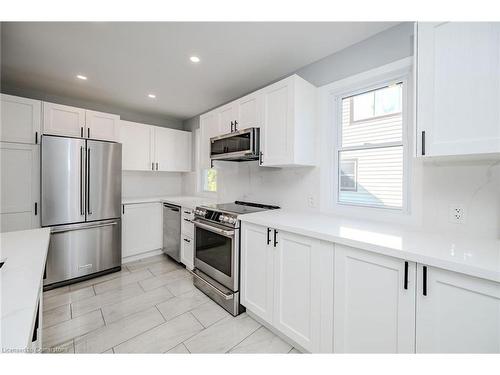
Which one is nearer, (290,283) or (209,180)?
(290,283)

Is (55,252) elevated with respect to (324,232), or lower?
lower

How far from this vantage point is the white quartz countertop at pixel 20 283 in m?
0.58

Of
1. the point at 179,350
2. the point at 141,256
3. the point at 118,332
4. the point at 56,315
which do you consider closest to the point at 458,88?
the point at 179,350

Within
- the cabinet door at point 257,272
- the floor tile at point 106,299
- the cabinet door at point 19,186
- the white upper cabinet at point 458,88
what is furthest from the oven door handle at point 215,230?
the cabinet door at point 19,186

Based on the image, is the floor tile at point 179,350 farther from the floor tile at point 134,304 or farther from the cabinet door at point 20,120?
the cabinet door at point 20,120

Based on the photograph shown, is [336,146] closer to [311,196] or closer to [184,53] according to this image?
[311,196]

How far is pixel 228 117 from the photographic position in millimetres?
2654

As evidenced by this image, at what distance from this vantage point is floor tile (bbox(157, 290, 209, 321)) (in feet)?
6.93

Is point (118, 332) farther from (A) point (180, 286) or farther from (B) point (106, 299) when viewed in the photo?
(A) point (180, 286)

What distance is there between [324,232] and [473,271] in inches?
27.5

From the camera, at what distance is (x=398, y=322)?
3.76 feet

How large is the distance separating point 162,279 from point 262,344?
1.66 meters

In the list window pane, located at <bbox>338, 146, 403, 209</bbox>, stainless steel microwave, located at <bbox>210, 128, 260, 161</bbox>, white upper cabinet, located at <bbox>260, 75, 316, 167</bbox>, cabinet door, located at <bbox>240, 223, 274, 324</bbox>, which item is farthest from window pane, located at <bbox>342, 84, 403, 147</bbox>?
cabinet door, located at <bbox>240, 223, 274, 324</bbox>
